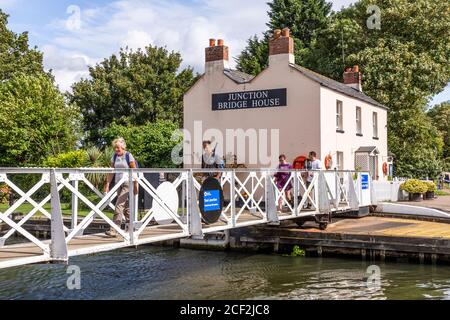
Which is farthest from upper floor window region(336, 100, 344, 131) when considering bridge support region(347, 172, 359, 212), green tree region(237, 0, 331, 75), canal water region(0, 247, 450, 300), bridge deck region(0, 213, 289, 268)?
green tree region(237, 0, 331, 75)

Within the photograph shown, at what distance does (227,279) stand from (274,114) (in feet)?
33.3

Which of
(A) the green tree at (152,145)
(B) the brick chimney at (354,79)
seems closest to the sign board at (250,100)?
(A) the green tree at (152,145)

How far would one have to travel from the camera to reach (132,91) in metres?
38.1

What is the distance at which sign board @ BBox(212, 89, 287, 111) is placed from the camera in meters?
22.0

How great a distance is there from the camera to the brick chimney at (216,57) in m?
23.3

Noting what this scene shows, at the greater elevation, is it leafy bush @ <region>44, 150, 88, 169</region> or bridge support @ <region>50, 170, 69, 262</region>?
leafy bush @ <region>44, 150, 88, 169</region>

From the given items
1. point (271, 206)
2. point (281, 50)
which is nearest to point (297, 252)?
point (271, 206)

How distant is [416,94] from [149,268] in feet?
73.1

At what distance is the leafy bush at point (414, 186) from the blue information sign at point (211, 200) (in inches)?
574

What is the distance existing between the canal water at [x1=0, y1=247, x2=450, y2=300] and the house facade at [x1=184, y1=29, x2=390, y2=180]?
21.7ft

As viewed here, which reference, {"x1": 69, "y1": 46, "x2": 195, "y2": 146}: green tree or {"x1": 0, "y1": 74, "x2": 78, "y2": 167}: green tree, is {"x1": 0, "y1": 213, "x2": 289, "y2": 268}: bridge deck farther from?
{"x1": 69, "y1": 46, "x2": 195, "y2": 146}: green tree

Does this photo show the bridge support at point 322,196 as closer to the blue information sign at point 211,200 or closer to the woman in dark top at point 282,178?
the woman in dark top at point 282,178
